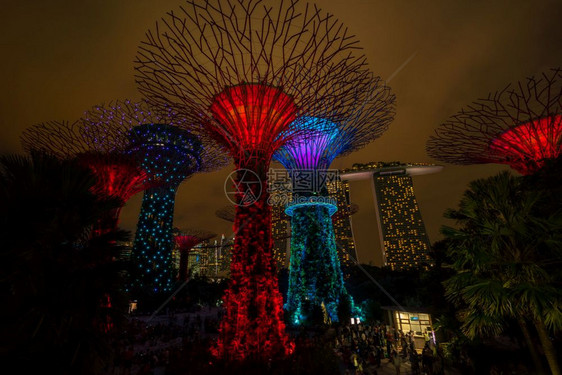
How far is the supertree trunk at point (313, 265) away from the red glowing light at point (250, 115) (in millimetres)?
10671

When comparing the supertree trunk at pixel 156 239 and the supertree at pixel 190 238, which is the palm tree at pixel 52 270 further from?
the supertree at pixel 190 238

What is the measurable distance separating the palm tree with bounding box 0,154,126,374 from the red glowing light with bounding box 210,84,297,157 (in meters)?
4.97

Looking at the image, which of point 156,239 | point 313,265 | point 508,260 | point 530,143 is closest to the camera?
point 508,260

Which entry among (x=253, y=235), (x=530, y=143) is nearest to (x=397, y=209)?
(x=530, y=143)

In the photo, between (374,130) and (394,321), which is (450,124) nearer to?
(374,130)

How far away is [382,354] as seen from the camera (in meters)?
12.6

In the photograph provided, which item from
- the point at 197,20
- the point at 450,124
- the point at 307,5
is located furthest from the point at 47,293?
the point at 450,124

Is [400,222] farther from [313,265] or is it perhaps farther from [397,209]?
[313,265]

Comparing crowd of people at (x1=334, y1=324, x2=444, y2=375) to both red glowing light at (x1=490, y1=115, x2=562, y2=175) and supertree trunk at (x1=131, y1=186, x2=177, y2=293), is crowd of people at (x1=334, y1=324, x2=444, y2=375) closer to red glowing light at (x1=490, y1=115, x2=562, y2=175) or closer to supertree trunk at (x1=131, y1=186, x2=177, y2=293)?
red glowing light at (x1=490, y1=115, x2=562, y2=175)

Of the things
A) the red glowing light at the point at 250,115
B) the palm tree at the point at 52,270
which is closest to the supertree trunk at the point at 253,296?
the red glowing light at the point at 250,115

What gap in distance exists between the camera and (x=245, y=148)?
926 centimetres

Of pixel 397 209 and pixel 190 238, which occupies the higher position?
pixel 397 209

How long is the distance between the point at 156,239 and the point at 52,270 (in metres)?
41.3

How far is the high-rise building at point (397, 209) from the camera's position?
11519cm
